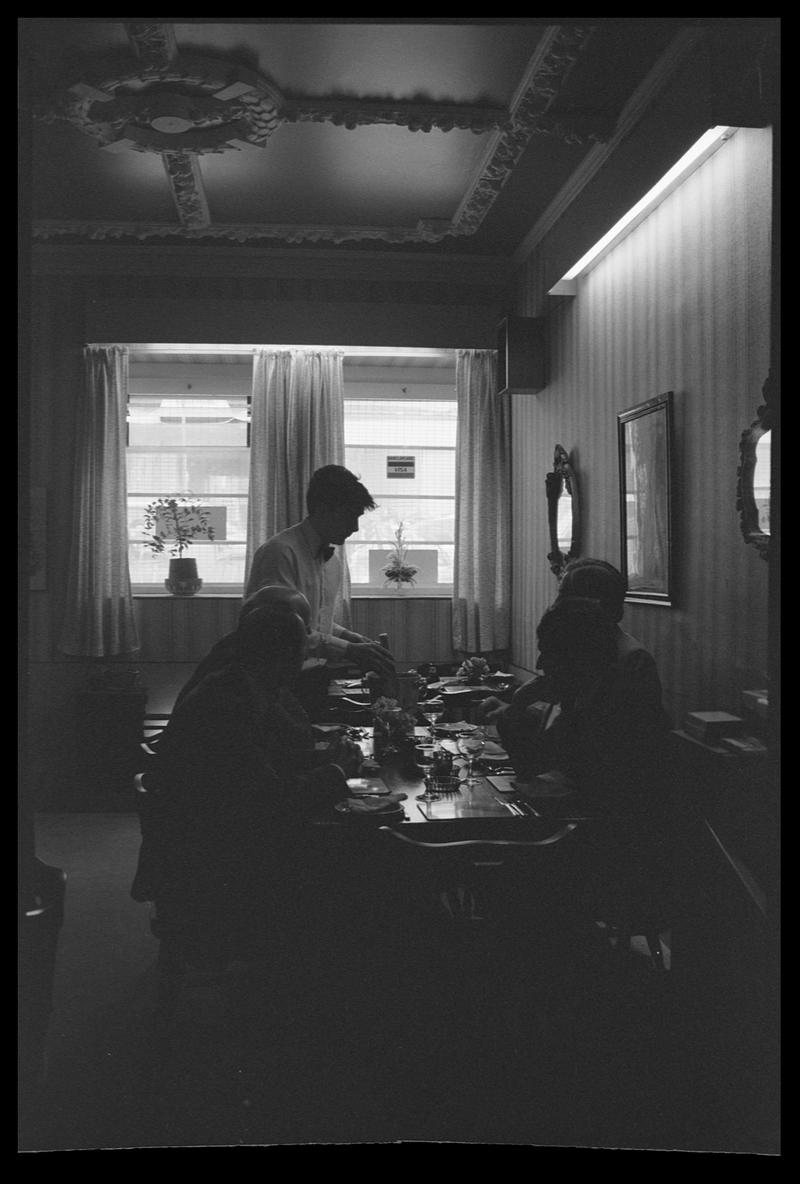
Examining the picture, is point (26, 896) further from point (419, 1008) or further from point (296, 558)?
point (296, 558)

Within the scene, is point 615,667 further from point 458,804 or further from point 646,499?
point 646,499

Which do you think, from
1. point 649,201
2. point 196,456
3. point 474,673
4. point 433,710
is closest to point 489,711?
point 433,710

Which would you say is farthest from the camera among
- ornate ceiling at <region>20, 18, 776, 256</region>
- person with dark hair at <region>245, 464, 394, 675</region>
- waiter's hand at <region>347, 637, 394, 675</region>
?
waiter's hand at <region>347, 637, 394, 675</region>

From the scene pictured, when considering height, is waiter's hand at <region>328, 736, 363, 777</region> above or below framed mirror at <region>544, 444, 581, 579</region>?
below

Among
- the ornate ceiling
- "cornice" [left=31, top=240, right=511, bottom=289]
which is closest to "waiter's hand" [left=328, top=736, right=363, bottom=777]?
the ornate ceiling

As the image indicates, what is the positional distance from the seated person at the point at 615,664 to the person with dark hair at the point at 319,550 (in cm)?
84

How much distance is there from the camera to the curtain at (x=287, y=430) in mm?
6184

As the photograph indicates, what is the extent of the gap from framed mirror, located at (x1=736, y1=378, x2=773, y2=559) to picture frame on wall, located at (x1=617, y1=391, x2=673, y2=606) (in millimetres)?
603

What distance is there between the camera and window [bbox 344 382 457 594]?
6641mm

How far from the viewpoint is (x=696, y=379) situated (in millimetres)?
3346

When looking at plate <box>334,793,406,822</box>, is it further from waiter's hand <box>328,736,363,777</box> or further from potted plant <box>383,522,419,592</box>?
potted plant <box>383,522,419,592</box>

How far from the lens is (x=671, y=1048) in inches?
91.2

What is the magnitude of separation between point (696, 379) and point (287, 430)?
3473 mm

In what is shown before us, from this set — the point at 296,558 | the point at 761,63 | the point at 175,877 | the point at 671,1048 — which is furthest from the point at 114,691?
the point at 761,63
